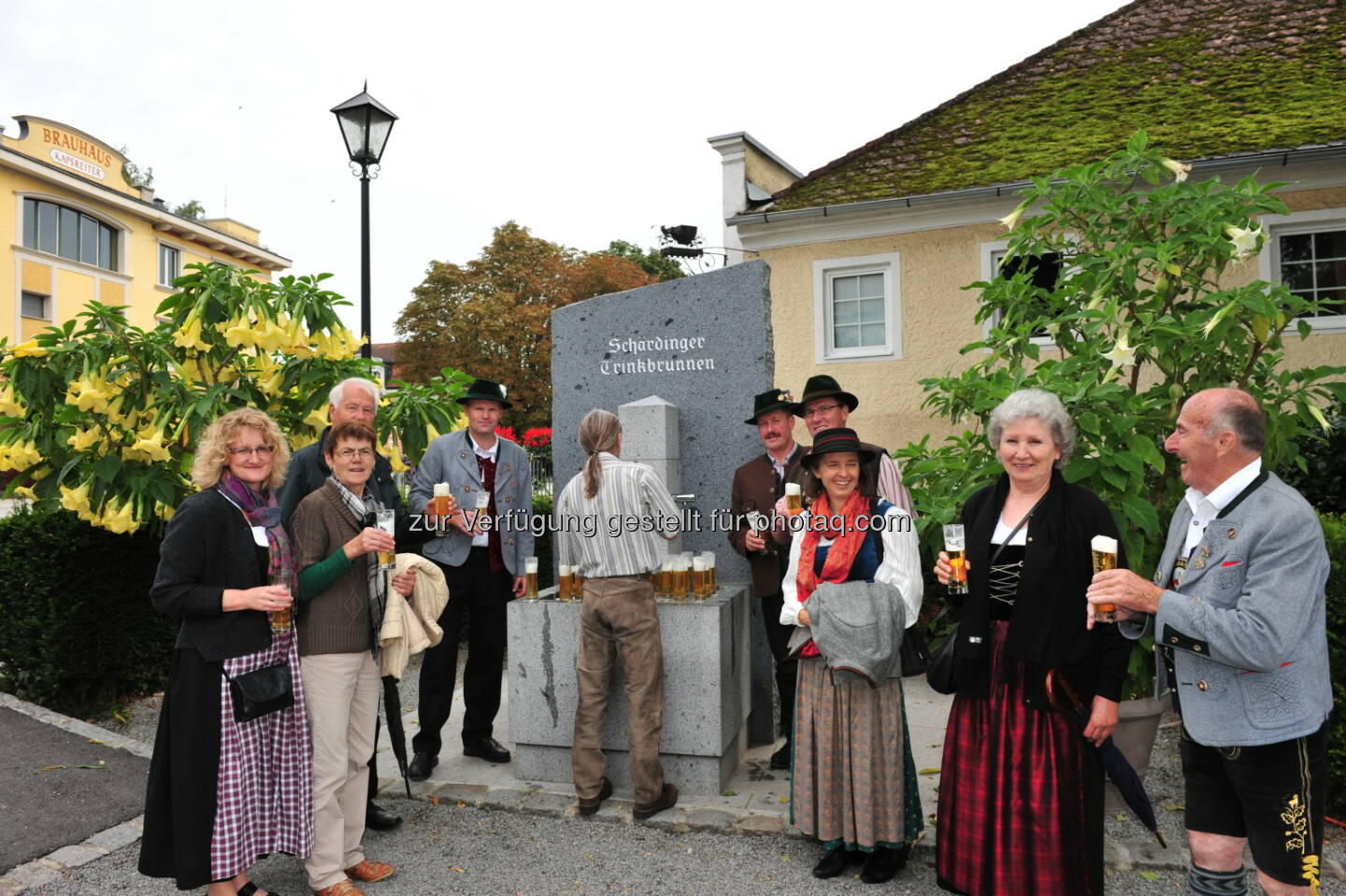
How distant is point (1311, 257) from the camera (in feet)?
31.0

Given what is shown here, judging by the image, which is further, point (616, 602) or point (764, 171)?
point (764, 171)

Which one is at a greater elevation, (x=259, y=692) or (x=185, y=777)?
(x=259, y=692)

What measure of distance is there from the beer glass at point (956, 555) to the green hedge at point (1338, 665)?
81.0 inches

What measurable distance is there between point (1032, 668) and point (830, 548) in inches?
36.0

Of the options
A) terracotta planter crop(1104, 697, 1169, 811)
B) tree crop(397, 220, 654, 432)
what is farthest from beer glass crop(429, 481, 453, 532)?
tree crop(397, 220, 654, 432)

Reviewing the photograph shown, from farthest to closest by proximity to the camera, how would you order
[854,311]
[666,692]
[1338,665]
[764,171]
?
[764,171] < [854,311] < [666,692] < [1338,665]

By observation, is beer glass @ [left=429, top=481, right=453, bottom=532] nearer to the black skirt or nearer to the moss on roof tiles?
the black skirt

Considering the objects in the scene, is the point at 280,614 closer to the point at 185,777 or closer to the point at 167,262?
the point at 185,777

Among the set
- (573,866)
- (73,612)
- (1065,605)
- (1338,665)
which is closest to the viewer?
(1065,605)

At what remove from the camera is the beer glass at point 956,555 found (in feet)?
9.33

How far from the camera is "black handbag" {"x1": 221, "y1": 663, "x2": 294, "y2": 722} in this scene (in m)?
3.05

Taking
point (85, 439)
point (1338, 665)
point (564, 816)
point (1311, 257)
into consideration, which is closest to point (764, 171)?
point (1311, 257)

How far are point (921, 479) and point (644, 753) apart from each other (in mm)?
→ 1870

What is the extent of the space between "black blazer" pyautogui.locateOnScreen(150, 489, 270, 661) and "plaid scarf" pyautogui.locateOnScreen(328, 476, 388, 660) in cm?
39
